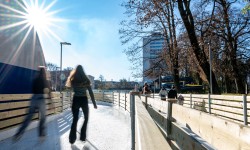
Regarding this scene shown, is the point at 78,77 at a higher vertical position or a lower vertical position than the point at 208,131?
higher

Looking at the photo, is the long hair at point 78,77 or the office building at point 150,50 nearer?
the long hair at point 78,77

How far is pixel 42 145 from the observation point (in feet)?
22.6

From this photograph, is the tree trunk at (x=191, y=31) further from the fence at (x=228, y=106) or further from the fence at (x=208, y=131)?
the fence at (x=208, y=131)

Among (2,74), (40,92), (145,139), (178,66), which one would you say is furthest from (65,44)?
(145,139)

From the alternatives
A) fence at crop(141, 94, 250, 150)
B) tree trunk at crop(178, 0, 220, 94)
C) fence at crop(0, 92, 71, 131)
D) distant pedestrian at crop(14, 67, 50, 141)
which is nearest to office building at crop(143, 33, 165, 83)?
tree trunk at crop(178, 0, 220, 94)

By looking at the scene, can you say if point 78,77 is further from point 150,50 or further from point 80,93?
point 150,50

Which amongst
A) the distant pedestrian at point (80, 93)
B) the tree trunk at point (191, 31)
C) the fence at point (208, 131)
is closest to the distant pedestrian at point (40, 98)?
the distant pedestrian at point (80, 93)

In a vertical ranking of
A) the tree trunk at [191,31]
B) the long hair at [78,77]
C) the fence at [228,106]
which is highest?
the tree trunk at [191,31]

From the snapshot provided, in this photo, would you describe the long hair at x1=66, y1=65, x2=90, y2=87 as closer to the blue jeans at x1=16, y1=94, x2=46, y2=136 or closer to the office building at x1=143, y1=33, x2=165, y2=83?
the blue jeans at x1=16, y1=94, x2=46, y2=136

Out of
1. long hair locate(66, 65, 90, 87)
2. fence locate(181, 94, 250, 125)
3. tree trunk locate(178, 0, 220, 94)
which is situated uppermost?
tree trunk locate(178, 0, 220, 94)

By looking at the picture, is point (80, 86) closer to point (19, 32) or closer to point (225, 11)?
point (19, 32)

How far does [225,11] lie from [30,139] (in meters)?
18.0

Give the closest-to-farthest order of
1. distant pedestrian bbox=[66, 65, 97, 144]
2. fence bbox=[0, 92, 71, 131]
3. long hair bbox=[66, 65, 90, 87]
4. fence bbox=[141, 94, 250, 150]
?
fence bbox=[141, 94, 250, 150], distant pedestrian bbox=[66, 65, 97, 144], long hair bbox=[66, 65, 90, 87], fence bbox=[0, 92, 71, 131]

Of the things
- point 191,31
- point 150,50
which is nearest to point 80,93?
point 191,31
